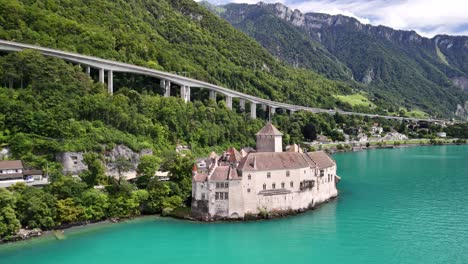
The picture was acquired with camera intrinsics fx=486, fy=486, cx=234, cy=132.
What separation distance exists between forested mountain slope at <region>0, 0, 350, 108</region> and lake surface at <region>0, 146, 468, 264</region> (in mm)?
41677

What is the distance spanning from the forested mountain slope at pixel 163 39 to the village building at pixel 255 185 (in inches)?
1600

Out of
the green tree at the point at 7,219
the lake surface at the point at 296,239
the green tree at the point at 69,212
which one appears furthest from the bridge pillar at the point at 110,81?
the green tree at the point at 7,219

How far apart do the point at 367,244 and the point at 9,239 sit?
26563 millimetres

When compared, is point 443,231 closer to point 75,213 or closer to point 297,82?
point 75,213

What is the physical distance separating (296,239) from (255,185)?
22.6 feet

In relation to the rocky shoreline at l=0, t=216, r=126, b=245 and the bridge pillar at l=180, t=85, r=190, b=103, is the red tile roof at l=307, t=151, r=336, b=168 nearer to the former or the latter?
the rocky shoreline at l=0, t=216, r=126, b=245

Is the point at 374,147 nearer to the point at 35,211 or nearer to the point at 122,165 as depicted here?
the point at 122,165

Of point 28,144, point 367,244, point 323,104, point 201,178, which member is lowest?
point 367,244

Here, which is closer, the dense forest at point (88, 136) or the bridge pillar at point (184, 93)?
the dense forest at point (88, 136)

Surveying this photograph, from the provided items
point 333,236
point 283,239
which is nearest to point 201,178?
point 283,239

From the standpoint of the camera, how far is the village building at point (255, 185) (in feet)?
137

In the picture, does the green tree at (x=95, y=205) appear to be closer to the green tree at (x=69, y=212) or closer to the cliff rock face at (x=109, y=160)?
the green tree at (x=69, y=212)

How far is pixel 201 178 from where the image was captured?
4231 cm

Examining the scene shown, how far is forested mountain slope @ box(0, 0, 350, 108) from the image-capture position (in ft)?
244
